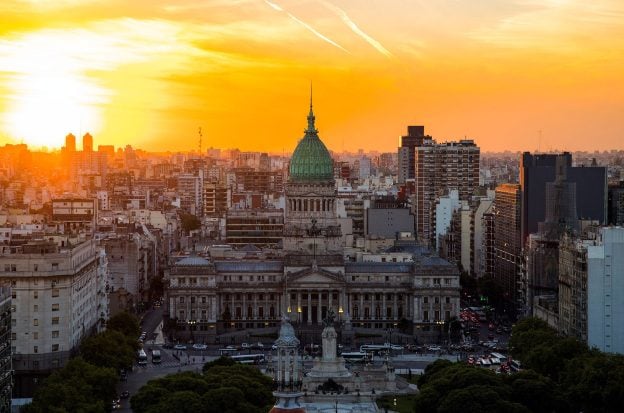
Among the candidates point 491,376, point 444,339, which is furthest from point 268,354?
point 491,376

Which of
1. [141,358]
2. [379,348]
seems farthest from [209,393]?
[379,348]

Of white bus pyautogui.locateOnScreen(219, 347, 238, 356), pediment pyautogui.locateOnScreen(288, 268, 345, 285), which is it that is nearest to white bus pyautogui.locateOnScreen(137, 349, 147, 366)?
white bus pyautogui.locateOnScreen(219, 347, 238, 356)

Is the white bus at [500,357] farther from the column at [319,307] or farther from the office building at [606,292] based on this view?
the column at [319,307]

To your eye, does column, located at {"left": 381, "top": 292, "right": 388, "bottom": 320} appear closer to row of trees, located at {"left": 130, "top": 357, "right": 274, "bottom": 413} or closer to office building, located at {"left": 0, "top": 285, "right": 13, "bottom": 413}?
row of trees, located at {"left": 130, "top": 357, "right": 274, "bottom": 413}

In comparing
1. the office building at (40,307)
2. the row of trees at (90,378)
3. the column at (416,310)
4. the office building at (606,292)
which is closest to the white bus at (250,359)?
the row of trees at (90,378)

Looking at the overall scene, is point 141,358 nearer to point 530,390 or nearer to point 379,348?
point 379,348

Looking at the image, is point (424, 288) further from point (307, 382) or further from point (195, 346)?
point (307, 382)

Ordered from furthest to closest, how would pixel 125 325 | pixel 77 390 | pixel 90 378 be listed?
pixel 125 325, pixel 90 378, pixel 77 390
